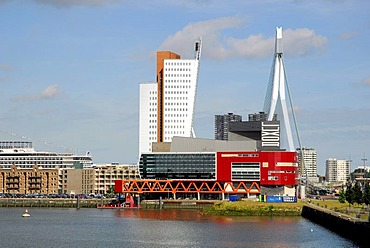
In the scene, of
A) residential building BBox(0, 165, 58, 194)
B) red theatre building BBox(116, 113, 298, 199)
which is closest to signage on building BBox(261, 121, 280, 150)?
red theatre building BBox(116, 113, 298, 199)

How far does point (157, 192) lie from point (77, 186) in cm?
4022

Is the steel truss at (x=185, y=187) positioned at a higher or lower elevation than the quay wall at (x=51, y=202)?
higher

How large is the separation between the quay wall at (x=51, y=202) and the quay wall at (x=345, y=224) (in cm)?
4519

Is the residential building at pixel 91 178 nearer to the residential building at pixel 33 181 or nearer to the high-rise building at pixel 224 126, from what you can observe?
the residential building at pixel 33 181

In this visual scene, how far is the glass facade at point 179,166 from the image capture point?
120625mm

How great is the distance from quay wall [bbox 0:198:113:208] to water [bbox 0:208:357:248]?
30.9 metres

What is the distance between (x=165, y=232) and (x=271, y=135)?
181 feet

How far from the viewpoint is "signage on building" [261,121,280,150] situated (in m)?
122

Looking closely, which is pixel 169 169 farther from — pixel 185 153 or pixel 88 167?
pixel 88 167

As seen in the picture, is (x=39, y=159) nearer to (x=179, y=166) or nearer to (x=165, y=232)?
(x=179, y=166)

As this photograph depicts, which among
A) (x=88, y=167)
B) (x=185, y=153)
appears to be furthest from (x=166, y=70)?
(x=88, y=167)

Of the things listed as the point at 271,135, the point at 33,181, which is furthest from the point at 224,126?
the point at 271,135

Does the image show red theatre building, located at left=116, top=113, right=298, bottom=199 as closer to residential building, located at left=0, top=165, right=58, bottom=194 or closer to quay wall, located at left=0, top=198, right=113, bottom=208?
quay wall, located at left=0, top=198, right=113, bottom=208

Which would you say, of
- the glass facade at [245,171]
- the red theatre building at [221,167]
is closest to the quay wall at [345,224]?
the red theatre building at [221,167]
